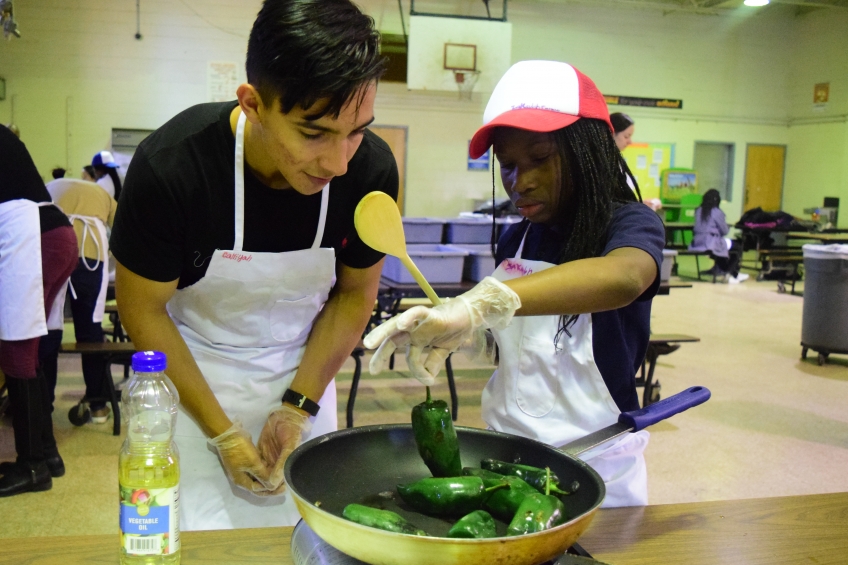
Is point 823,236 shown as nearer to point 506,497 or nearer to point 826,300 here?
point 826,300

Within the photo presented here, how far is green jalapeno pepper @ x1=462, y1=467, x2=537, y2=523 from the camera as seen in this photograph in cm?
91

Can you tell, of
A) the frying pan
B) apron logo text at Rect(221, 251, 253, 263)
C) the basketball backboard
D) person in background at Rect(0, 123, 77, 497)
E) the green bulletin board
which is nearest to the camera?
the frying pan

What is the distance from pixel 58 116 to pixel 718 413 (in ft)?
27.6

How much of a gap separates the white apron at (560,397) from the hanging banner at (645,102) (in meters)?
10.5

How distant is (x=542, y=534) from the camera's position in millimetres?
753

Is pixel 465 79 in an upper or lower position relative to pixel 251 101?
upper

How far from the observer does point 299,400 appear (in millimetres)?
1470

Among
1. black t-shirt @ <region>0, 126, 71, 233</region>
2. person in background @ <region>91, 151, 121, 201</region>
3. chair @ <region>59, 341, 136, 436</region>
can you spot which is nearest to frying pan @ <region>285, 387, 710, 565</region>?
black t-shirt @ <region>0, 126, 71, 233</region>

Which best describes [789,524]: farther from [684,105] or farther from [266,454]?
[684,105]

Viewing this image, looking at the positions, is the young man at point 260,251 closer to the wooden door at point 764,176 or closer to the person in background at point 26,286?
the person in background at point 26,286

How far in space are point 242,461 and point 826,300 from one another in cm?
517

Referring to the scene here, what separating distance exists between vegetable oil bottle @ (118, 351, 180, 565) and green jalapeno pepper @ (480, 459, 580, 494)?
0.42 meters

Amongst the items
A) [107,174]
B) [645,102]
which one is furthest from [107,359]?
[645,102]

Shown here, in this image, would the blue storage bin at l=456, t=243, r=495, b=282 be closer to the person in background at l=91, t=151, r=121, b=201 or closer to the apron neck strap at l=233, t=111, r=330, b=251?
the person in background at l=91, t=151, r=121, b=201
